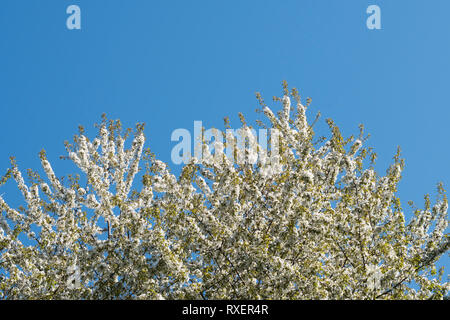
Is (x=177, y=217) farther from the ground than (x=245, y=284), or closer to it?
farther from the ground

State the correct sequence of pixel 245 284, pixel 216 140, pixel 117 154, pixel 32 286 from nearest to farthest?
pixel 245 284
pixel 32 286
pixel 216 140
pixel 117 154

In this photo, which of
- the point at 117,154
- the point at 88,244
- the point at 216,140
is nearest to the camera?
the point at 88,244

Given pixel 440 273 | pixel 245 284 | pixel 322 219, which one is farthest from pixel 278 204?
pixel 440 273

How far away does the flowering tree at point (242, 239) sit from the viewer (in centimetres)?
981

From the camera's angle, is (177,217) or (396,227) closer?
(177,217)

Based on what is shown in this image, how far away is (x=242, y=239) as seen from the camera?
1110 centimetres

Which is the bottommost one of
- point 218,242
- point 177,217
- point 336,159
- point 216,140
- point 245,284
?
point 245,284

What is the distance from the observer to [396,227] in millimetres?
12008

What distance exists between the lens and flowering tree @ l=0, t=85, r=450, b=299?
32.2ft

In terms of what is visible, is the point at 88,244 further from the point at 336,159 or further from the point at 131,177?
the point at 336,159

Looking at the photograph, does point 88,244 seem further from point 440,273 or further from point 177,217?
point 440,273

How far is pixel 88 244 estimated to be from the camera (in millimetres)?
12703

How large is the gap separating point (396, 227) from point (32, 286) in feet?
29.2

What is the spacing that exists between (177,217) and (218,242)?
3.83 feet
